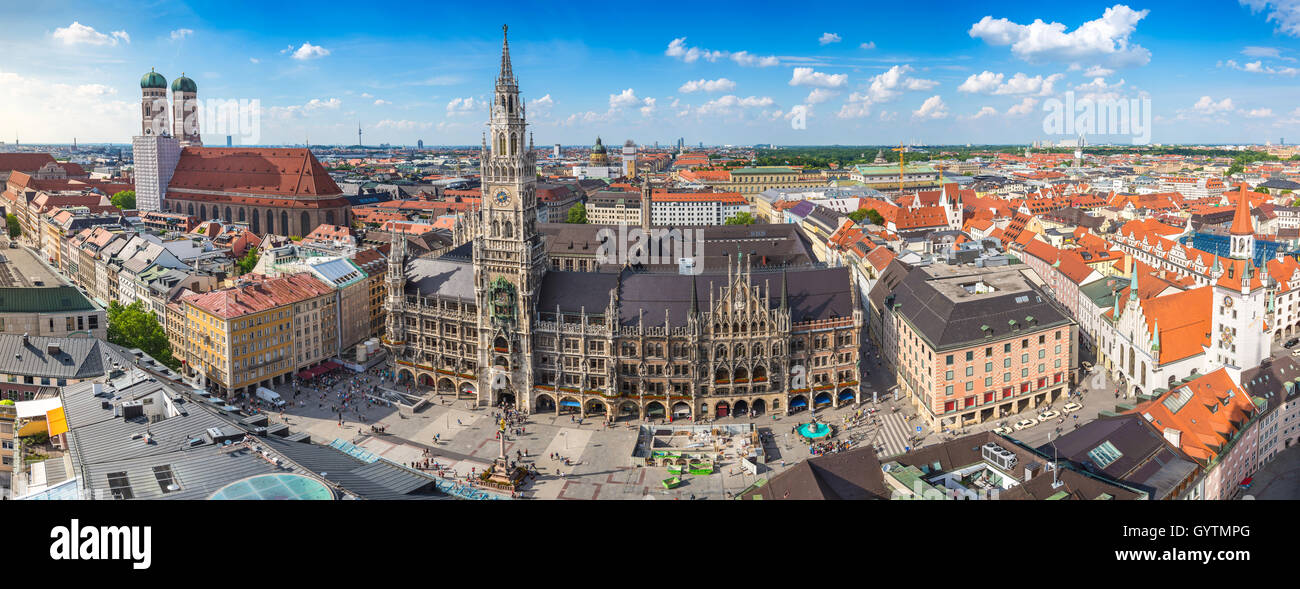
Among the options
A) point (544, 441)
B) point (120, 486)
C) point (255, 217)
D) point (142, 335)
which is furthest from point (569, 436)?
point (255, 217)

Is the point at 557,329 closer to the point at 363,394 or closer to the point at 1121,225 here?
the point at 363,394

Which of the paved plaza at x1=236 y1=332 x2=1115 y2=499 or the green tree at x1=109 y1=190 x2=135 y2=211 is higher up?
the green tree at x1=109 y1=190 x2=135 y2=211

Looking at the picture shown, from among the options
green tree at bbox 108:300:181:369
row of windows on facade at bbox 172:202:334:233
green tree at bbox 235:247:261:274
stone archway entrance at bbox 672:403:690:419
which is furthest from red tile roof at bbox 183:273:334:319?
row of windows on facade at bbox 172:202:334:233

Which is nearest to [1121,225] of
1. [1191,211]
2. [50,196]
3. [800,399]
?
[1191,211]

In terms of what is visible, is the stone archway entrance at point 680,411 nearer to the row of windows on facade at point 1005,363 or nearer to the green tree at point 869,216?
the row of windows on facade at point 1005,363

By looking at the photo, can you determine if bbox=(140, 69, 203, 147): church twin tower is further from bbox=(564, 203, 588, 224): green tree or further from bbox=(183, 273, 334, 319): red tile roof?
bbox=(183, 273, 334, 319): red tile roof

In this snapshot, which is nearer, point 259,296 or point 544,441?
point 544,441

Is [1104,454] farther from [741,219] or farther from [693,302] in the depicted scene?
[741,219]
